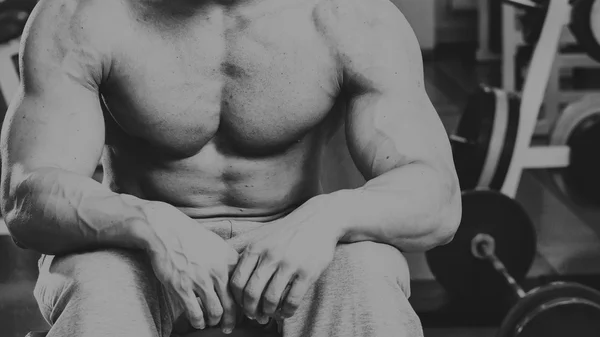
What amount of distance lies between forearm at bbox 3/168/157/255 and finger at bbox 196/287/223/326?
78mm

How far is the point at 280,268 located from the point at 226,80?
0.91 ft

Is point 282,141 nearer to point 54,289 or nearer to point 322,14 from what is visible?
point 322,14

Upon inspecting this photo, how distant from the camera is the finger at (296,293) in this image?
3.02 feet

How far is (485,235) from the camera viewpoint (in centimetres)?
257

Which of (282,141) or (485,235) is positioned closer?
(282,141)

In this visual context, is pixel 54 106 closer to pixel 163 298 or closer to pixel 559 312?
pixel 163 298

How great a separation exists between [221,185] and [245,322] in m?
0.18

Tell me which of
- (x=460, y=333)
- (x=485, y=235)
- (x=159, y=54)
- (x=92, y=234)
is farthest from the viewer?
(x=485, y=235)

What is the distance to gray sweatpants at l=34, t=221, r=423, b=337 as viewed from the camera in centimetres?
90

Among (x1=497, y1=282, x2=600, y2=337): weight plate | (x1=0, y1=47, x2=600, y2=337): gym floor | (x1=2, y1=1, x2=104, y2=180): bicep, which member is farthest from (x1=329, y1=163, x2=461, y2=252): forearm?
(x1=0, y1=47, x2=600, y2=337): gym floor

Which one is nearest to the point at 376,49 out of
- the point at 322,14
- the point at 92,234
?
the point at 322,14

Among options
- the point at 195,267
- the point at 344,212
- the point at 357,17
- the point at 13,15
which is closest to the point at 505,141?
the point at 13,15

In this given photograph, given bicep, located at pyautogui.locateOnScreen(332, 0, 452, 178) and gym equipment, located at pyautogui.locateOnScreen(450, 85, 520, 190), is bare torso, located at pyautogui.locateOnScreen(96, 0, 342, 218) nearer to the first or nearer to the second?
bicep, located at pyautogui.locateOnScreen(332, 0, 452, 178)

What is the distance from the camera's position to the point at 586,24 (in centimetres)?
265
